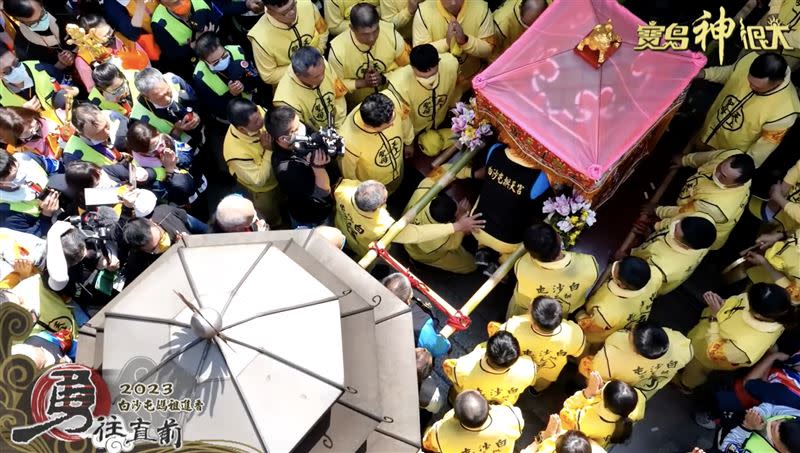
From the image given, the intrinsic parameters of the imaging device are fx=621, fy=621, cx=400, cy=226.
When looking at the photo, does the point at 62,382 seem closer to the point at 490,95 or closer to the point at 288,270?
the point at 288,270

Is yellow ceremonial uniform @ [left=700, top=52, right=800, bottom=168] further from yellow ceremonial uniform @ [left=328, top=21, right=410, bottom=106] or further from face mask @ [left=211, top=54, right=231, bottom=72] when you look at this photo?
face mask @ [left=211, top=54, right=231, bottom=72]

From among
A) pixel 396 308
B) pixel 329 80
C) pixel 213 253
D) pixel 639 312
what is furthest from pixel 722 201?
pixel 213 253

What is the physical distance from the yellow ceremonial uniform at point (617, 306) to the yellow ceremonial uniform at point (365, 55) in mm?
2591

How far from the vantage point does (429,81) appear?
16.2ft

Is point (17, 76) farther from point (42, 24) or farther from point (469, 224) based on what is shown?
point (469, 224)

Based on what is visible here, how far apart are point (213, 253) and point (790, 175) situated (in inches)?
164

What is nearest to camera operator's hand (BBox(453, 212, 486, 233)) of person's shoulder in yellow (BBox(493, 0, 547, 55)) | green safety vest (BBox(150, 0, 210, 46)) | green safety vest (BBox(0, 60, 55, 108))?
person's shoulder in yellow (BBox(493, 0, 547, 55))

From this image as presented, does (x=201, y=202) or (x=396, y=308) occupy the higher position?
(x=396, y=308)

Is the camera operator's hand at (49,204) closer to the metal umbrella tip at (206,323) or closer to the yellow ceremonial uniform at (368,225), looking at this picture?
the yellow ceremonial uniform at (368,225)

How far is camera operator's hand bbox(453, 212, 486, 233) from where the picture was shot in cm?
471

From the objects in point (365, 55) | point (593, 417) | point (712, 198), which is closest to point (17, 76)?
point (365, 55)

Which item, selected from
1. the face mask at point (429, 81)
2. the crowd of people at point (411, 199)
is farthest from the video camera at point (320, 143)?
the face mask at point (429, 81)

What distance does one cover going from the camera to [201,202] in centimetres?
557

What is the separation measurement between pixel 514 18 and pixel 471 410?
336cm
